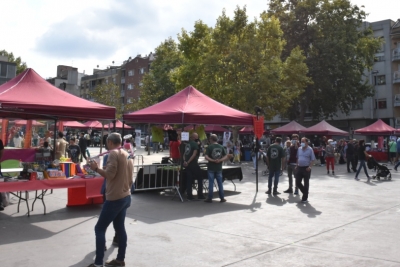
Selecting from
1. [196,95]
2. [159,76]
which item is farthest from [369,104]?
[196,95]

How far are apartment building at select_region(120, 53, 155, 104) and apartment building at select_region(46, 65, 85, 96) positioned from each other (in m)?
12.9

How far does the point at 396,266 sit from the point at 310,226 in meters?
2.43

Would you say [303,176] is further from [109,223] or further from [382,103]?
[382,103]

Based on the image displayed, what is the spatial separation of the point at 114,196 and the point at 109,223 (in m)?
0.35

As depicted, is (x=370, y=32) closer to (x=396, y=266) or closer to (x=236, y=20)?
(x=236, y=20)

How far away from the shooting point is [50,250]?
5656 millimetres

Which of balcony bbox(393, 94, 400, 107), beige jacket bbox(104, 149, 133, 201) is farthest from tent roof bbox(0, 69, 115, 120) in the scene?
balcony bbox(393, 94, 400, 107)

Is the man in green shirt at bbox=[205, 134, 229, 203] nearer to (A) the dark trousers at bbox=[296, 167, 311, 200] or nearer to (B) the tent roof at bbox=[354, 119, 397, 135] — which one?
(A) the dark trousers at bbox=[296, 167, 311, 200]

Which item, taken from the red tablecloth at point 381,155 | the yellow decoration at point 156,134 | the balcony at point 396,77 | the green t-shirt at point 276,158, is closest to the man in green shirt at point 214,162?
the green t-shirt at point 276,158

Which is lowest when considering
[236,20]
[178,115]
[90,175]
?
[90,175]

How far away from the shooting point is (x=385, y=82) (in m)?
44.7

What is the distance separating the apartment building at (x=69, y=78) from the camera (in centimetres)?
8441

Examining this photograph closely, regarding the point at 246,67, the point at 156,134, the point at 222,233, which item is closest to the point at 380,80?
the point at 246,67

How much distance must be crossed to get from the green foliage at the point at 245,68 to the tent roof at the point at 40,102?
1595 cm
